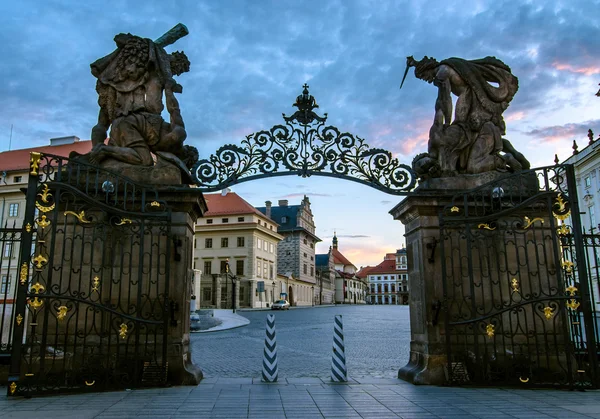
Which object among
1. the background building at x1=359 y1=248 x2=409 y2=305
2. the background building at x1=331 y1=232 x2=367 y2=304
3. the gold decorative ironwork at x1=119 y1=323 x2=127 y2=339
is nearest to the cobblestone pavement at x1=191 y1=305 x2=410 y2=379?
the gold decorative ironwork at x1=119 y1=323 x2=127 y2=339

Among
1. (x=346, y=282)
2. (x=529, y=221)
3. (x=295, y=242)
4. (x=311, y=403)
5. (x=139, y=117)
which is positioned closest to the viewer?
(x=311, y=403)

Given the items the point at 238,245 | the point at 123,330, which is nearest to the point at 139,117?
the point at 123,330

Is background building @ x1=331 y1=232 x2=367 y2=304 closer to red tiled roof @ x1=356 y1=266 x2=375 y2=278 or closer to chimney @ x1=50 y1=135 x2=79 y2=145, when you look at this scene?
red tiled roof @ x1=356 y1=266 x2=375 y2=278

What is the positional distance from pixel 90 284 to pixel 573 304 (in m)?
6.86

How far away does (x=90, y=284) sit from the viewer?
22.9 feet

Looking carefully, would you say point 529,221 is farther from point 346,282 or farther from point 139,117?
point 346,282

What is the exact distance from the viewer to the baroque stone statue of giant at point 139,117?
26.1 feet

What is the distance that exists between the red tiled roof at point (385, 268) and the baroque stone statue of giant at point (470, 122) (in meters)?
141

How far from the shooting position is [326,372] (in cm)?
953

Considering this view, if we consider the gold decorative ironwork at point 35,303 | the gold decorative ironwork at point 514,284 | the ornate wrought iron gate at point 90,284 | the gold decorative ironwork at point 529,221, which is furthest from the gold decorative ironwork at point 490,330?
the gold decorative ironwork at point 35,303

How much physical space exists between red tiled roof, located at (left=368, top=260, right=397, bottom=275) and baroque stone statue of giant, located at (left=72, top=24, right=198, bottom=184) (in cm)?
14220

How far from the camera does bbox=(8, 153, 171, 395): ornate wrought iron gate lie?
6656 millimetres

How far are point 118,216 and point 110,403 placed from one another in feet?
8.97

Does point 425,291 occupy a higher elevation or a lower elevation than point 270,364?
higher
